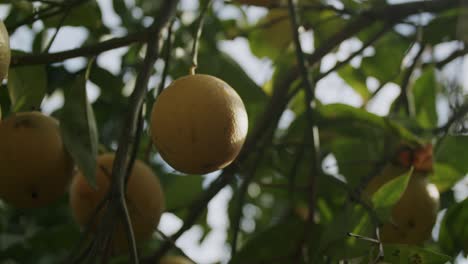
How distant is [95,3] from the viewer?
155 cm

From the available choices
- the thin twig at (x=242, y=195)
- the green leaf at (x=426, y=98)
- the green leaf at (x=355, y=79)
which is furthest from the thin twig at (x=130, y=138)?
the green leaf at (x=355, y=79)

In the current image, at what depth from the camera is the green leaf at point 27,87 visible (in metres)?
1.24

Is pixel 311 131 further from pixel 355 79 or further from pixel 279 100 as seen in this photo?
pixel 355 79

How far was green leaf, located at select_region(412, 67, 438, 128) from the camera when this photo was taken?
159 centimetres

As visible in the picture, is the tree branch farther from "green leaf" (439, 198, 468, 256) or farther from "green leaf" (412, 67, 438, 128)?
"green leaf" (412, 67, 438, 128)

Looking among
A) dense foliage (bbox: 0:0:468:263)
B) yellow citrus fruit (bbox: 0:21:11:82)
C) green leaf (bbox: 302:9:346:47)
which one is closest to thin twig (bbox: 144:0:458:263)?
dense foliage (bbox: 0:0:468:263)

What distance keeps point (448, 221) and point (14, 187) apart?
73 cm

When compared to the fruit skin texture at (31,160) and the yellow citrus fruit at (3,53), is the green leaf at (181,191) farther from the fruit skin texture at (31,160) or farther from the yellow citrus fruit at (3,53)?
the yellow citrus fruit at (3,53)

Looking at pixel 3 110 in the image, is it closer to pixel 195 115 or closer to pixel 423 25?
pixel 195 115

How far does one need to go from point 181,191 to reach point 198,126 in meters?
0.85

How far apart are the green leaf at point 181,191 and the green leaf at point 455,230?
2.18ft

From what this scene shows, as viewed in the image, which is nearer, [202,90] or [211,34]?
[202,90]

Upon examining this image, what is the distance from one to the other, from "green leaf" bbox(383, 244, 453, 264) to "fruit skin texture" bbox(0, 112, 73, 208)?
0.53 m

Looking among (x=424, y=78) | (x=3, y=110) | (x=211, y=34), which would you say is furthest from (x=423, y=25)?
(x=3, y=110)
